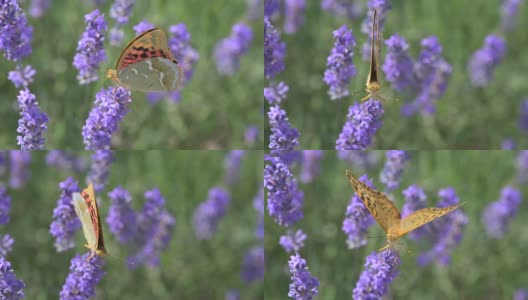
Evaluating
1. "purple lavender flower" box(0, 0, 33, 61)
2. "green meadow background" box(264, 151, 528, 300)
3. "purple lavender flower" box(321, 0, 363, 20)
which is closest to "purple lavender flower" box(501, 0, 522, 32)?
"green meadow background" box(264, 151, 528, 300)

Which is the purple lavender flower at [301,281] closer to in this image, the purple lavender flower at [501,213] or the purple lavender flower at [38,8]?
the purple lavender flower at [501,213]

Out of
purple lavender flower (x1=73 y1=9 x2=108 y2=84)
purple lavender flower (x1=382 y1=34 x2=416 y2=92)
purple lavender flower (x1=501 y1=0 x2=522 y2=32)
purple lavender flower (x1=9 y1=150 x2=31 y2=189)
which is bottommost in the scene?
purple lavender flower (x1=9 y1=150 x2=31 y2=189)

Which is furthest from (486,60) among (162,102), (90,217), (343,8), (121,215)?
(90,217)

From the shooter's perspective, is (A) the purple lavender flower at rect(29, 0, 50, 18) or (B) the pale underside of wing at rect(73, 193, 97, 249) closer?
(B) the pale underside of wing at rect(73, 193, 97, 249)

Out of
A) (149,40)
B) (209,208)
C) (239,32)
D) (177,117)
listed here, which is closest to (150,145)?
(177,117)

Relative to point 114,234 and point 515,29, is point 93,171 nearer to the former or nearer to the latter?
point 114,234

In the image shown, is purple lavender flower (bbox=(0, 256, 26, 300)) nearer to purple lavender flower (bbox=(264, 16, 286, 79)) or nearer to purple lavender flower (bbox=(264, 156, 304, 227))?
purple lavender flower (bbox=(264, 156, 304, 227))

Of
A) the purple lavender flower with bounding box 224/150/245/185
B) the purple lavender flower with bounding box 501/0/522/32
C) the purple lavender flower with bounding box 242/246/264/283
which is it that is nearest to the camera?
the purple lavender flower with bounding box 242/246/264/283
